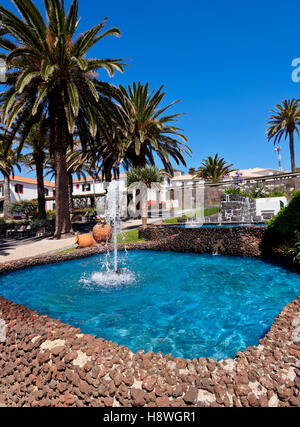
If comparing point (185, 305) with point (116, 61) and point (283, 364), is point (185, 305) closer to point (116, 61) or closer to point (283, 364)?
point (283, 364)

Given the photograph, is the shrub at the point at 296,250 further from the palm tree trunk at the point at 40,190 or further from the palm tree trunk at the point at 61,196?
the palm tree trunk at the point at 40,190

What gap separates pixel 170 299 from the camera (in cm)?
603

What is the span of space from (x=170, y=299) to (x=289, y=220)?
5253mm

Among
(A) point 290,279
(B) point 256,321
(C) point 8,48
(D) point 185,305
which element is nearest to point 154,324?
(D) point 185,305

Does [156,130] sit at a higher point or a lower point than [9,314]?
higher

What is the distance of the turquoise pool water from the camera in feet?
14.3

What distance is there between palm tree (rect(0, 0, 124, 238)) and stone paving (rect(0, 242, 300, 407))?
1167 cm

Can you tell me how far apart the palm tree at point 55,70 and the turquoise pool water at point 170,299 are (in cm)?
853

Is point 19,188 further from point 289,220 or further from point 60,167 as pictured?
point 289,220

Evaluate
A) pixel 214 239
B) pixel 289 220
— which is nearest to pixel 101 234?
pixel 214 239

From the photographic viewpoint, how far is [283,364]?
2.74m

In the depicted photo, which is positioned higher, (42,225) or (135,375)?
(42,225)

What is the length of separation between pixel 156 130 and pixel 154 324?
790 inches
